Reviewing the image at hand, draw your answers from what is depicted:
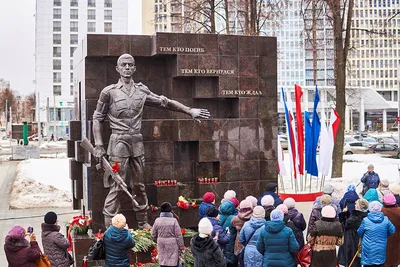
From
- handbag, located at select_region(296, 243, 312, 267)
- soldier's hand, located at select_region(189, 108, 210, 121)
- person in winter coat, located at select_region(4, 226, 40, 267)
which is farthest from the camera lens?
soldier's hand, located at select_region(189, 108, 210, 121)

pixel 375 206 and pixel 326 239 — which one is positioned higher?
pixel 375 206

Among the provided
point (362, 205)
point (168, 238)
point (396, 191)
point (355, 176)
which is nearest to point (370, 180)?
point (396, 191)

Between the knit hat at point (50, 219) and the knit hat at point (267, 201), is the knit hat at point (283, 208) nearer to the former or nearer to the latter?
the knit hat at point (267, 201)

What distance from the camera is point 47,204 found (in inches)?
742

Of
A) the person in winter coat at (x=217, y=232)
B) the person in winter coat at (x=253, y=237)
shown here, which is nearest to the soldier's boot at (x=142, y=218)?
the person in winter coat at (x=217, y=232)

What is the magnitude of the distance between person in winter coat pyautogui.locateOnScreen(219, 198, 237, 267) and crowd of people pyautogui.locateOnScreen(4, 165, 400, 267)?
0.01 meters

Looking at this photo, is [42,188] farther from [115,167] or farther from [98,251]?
[98,251]

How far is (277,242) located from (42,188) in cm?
1574

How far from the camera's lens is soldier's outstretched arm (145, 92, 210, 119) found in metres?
11.2

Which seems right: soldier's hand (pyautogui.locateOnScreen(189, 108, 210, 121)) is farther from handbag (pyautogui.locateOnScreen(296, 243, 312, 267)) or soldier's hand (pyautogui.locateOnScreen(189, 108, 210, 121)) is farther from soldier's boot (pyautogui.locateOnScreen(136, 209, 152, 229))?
handbag (pyautogui.locateOnScreen(296, 243, 312, 267))

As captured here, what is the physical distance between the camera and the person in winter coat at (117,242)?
7316 mm

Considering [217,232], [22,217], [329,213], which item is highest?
[329,213]

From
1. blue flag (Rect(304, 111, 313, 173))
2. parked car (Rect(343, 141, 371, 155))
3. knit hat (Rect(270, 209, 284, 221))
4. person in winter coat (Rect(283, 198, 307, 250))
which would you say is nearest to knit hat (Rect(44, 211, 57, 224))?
knit hat (Rect(270, 209, 284, 221))

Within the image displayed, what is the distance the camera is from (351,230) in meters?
8.88
